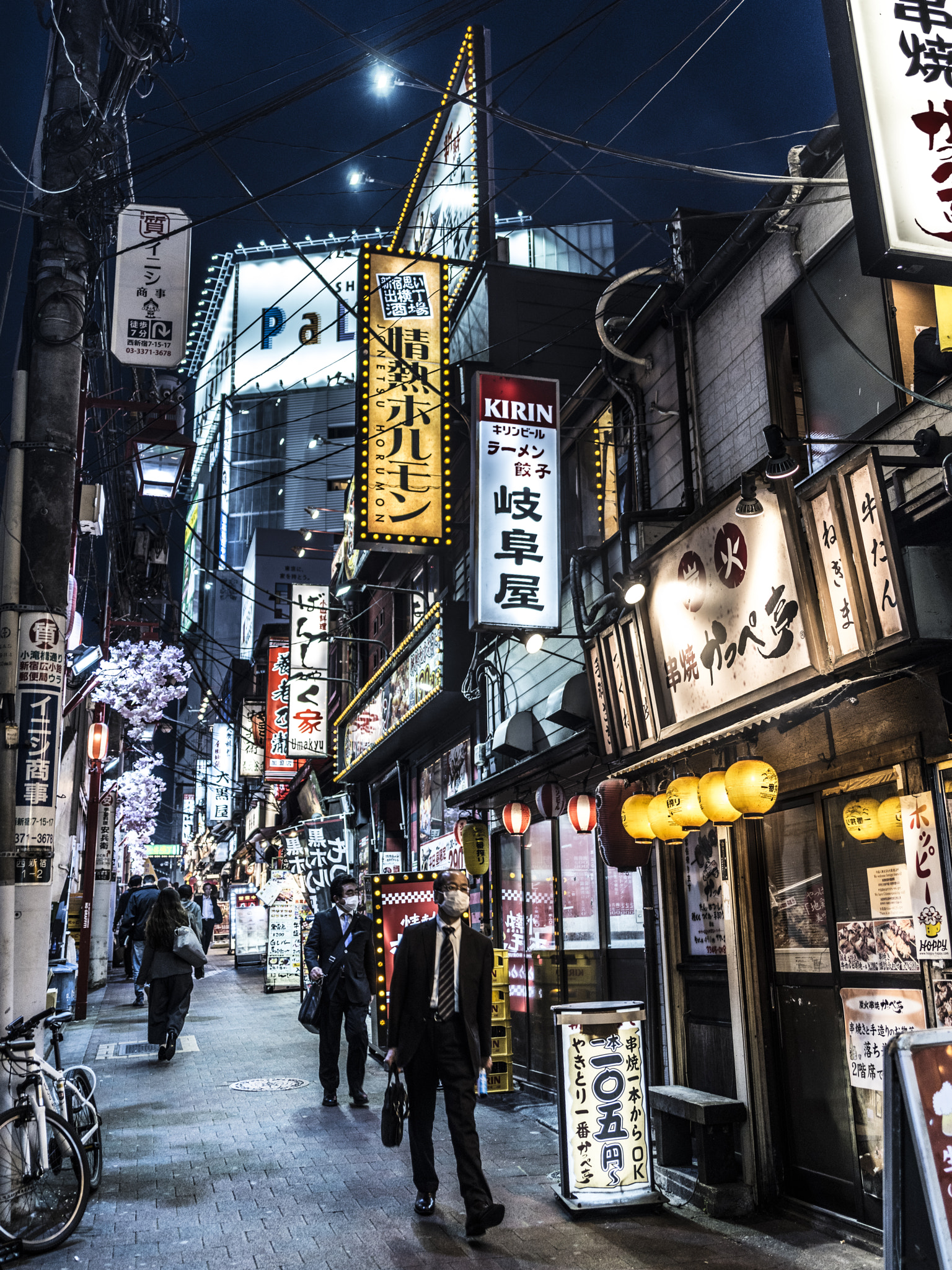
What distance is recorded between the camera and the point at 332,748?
2916 cm

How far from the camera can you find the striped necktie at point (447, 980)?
7.47 metres

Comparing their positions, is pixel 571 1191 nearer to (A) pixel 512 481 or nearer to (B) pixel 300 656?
(A) pixel 512 481

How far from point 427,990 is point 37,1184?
2.89 meters

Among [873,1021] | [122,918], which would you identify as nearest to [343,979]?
[873,1021]

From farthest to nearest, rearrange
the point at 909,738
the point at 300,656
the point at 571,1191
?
the point at 300,656
the point at 571,1191
the point at 909,738

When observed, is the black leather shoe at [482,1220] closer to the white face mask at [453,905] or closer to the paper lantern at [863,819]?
the white face mask at [453,905]

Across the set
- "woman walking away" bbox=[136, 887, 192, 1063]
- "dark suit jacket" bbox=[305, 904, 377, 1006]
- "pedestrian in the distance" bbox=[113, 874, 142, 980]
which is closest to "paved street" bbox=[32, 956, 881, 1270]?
"dark suit jacket" bbox=[305, 904, 377, 1006]

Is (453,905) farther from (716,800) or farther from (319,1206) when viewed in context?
(319,1206)

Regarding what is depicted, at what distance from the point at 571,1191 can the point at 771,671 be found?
401cm

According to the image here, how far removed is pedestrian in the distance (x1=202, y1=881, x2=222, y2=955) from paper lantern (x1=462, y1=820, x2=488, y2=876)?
15.5 metres

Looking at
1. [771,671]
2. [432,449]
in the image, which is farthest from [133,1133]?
[432,449]

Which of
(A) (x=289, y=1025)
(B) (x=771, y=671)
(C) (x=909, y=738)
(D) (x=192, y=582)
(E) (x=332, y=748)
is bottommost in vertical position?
(A) (x=289, y=1025)

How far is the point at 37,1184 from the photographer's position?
695 centimetres

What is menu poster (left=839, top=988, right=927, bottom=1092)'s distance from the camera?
6.45 m
